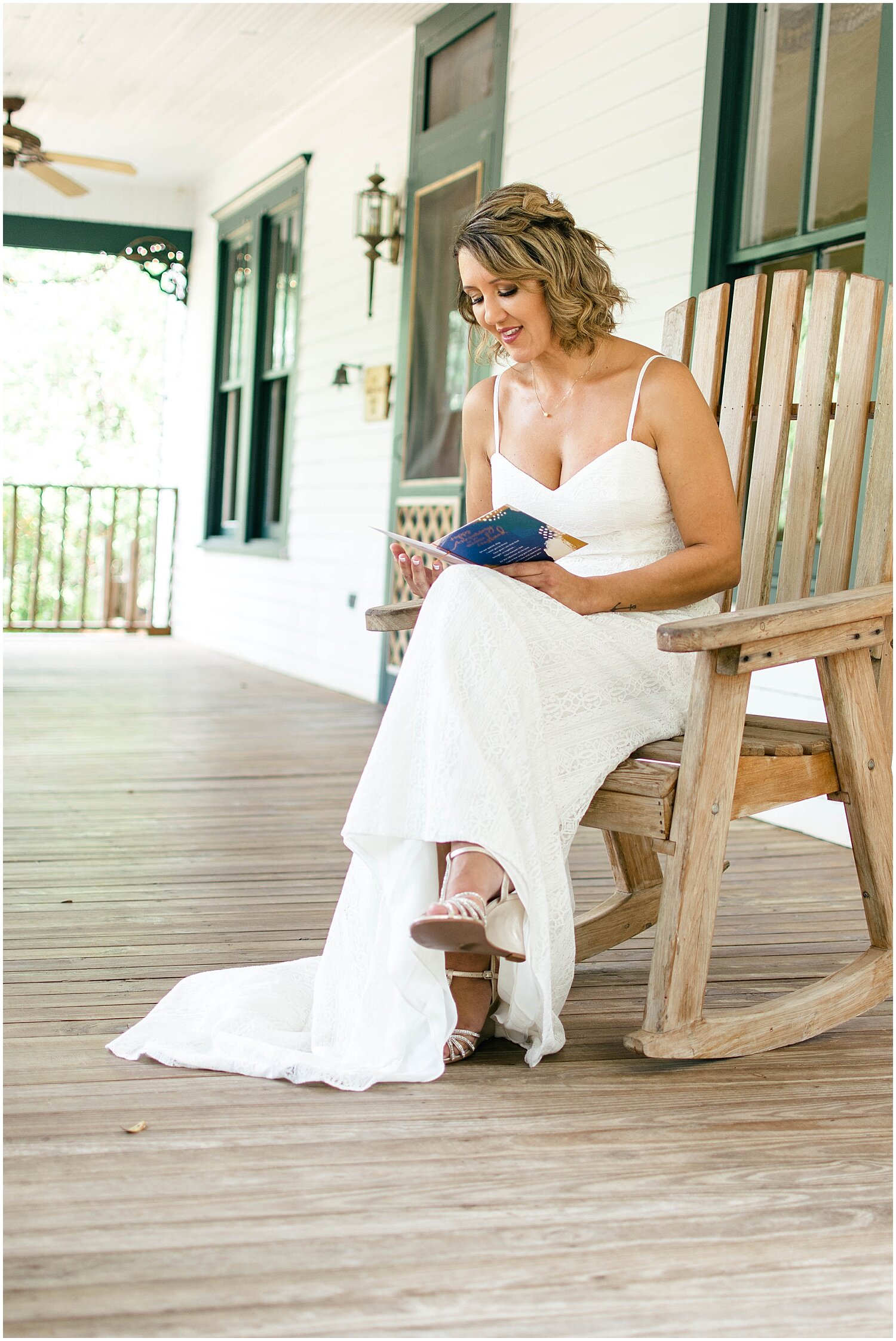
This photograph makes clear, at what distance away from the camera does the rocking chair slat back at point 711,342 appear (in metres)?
2.28

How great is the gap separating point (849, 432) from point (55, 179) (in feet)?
18.9

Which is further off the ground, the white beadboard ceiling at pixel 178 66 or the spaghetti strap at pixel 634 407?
the white beadboard ceiling at pixel 178 66

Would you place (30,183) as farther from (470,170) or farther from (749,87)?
(749,87)

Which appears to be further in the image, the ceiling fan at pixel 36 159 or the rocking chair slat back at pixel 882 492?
the ceiling fan at pixel 36 159

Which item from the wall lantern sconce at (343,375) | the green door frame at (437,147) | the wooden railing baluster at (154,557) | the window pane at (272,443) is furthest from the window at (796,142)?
the wooden railing baluster at (154,557)

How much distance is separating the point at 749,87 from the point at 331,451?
11.2 feet

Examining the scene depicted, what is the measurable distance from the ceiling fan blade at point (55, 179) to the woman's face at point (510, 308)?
17.4ft

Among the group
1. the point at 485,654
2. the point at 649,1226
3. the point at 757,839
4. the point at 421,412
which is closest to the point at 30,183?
the point at 421,412

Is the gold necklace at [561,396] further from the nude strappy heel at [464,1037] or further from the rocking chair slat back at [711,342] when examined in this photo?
the nude strappy heel at [464,1037]

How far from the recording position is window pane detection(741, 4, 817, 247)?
341cm

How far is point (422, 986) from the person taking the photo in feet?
5.44

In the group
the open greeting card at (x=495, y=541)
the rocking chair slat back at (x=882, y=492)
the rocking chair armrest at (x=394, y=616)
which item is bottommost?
the rocking chair armrest at (x=394, y=616)

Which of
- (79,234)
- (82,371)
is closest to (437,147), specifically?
(79,234)

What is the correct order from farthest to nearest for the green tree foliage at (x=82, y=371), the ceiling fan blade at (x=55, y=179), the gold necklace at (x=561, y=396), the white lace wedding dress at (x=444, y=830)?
1. the green tree foliage at (x=82, y=371)
2. the ceiling fan blade at (x=55, y=179)
3. the gold necklace at (x=561, y=396)
4. the white lace wedding dress at (x=444, y=830)
